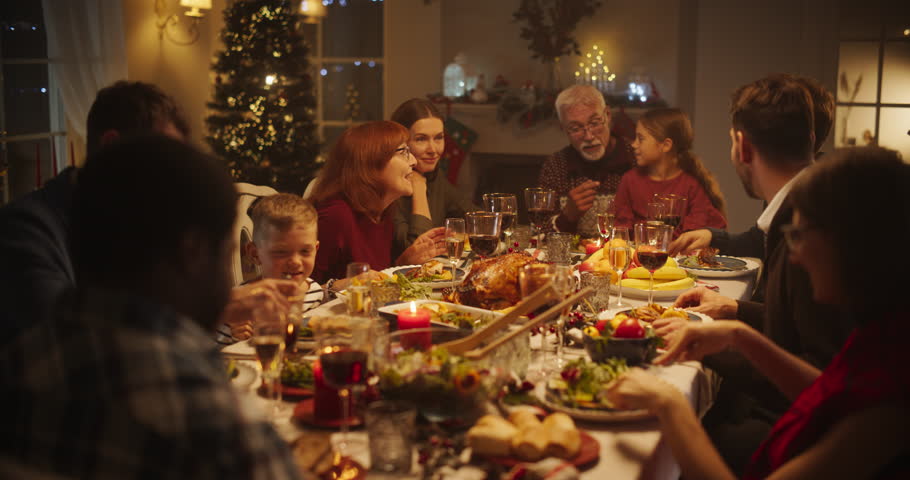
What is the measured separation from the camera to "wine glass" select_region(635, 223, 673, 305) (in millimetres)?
2238

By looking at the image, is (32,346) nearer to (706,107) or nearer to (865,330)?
(865,330)

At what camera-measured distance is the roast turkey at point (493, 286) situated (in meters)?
2.18

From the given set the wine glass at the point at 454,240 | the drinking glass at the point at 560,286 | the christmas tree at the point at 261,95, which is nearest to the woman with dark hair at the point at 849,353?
the drinking glass at the point at 560,286

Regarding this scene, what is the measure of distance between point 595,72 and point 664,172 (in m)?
2.64

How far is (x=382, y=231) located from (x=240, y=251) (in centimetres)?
56

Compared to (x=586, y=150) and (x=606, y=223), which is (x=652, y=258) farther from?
(x=586, y=150)

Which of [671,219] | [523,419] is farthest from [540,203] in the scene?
[523,419]

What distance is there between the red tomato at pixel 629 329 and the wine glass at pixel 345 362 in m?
0.55

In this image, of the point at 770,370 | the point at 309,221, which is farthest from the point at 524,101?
the point at 770,370

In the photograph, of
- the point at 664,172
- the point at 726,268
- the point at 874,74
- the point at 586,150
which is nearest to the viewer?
the point at 726,268

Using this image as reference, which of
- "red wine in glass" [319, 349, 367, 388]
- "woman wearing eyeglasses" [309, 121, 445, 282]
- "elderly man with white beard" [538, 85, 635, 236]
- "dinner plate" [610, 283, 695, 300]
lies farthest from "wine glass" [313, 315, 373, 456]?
"elderly man with white beard" [538, 85, 635, 236]

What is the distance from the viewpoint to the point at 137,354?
28.6 inches

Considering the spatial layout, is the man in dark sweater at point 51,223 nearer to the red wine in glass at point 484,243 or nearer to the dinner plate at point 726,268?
the red wine in glass at point 484,243

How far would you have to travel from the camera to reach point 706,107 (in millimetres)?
Answer: 6383
